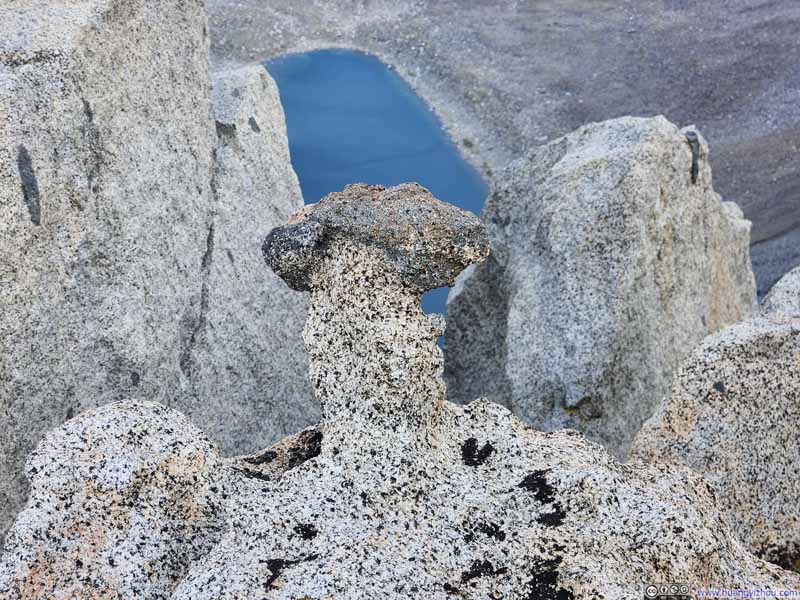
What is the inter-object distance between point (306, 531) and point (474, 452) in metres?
0.57

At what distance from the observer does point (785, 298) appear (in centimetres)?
401

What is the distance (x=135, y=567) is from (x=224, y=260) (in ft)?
7.94

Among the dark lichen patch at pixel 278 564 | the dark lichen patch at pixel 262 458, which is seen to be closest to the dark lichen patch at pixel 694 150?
the dark lichen patch at pixel 262 458

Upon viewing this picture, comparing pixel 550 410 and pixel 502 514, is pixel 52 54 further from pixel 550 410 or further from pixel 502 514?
pixel 550 410

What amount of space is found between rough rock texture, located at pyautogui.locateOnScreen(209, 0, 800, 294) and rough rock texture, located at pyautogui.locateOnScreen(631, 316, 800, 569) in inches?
353

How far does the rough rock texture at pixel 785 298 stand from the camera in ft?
12.8

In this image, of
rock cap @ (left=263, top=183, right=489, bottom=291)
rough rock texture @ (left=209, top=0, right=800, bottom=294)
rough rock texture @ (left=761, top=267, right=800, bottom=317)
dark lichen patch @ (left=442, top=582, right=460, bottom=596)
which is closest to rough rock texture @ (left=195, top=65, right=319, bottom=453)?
rock cap @ (left=263, top=183, right=489, bottom=291)

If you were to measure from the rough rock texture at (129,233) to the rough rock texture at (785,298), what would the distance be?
2.44 m

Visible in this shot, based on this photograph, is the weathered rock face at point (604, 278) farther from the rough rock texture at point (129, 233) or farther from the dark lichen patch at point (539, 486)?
the dark lichen patch at point (539, 486)

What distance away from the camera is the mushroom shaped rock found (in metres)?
2.13

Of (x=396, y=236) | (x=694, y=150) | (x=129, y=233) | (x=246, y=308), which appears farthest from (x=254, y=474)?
(x=694, y=150)

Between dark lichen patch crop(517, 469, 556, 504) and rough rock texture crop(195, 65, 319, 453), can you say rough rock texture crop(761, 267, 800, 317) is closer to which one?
dark lichen patch crop(517, 469, 556, 504)

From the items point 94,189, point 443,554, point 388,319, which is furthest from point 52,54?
point 443,554

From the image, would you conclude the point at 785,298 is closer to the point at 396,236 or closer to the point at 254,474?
the point at 396,236
